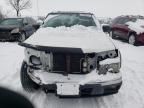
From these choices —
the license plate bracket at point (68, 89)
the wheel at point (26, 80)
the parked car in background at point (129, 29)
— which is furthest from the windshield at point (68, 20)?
the parked car in background at point (129, 29)

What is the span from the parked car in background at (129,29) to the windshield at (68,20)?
6123mm

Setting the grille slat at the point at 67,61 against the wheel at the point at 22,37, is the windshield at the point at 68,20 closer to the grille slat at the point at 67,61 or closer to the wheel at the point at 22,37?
the grille slat at the point at 67,61

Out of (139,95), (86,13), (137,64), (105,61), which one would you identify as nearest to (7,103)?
(105,61)

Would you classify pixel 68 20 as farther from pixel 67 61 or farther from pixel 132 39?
pixel 132 39

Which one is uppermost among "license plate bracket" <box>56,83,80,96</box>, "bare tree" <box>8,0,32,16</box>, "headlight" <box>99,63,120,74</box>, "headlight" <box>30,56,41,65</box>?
"headlight" <box>30,56,41,65</box>

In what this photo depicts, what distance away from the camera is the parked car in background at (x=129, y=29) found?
12430mm

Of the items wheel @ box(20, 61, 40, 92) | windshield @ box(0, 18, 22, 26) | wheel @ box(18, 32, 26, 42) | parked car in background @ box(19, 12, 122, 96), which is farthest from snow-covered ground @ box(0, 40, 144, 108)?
windshield @ box(0, 18, 22, 26)

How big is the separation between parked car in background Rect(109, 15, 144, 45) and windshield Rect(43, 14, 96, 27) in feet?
20.1

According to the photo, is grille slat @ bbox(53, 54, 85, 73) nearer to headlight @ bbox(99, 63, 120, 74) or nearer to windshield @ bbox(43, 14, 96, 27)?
headlight @ bbox(99, 63, 120, 74)

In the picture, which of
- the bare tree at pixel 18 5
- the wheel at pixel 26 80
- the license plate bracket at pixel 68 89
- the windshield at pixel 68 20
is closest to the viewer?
the license plate bracket at pixel 68 89

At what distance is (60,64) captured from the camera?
4.28m

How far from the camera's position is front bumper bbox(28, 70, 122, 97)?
4.09 m

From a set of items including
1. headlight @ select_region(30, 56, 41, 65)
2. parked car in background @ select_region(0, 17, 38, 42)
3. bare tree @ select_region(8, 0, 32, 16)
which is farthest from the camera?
bare tree @ select_region(8, 0, 32, 16)

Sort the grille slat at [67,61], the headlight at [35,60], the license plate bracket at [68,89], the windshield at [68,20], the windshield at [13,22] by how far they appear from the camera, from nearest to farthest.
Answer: the license plate bracket at [68,89] < the grille slat at [67,61] < the headlight at [35,60] < the windshield at [68,20] < the windshield at [13,22]
